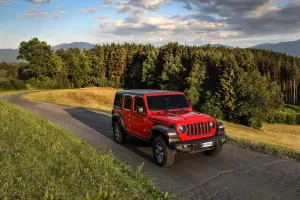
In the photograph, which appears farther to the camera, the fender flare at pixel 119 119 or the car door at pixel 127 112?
Result: the fender flare at pixel 119 119

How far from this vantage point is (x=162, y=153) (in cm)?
808

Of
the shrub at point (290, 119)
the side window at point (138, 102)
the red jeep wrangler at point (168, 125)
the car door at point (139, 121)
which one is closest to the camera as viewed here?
the red jeep wrangler at point (168, 125)

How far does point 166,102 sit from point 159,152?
203cm

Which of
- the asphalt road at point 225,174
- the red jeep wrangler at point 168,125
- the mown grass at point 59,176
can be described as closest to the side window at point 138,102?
the red jeep wrangler at point 168,125

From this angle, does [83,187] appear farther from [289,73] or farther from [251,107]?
[289,73]

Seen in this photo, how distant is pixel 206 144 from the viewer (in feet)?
26.3

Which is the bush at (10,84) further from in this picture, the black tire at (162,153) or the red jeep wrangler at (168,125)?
the black tire at (162,153)

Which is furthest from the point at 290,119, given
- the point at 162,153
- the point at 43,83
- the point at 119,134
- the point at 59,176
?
the point at 59,176

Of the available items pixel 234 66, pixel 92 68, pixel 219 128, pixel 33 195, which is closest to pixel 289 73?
pixel 234 66

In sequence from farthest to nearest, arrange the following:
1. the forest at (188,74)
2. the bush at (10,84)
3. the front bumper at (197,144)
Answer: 1. the bush at (10,84)
2. the forest at (188,74)
3. the front bumper at (197,144)

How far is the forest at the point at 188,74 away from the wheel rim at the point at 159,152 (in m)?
37.5

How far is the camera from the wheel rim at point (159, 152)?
809 cm

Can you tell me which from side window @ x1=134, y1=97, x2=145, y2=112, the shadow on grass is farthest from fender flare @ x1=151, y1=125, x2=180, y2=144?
side window @ x1=134, y1=97, x2=145, y2=112

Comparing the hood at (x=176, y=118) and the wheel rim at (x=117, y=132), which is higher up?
the hood at (x=176, y=118)
